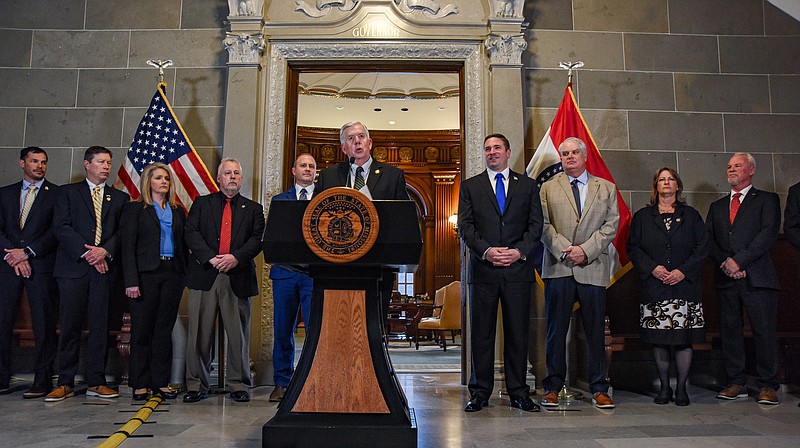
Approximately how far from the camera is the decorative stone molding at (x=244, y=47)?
202 inches

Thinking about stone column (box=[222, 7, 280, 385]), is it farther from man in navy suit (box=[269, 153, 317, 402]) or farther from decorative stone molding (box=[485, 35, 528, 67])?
decorative stone molding (box=[485, 35, 528, 67])

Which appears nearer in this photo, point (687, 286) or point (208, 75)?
point (687, 286)

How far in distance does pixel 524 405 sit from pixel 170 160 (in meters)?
3.17

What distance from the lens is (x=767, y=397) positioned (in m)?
4.02

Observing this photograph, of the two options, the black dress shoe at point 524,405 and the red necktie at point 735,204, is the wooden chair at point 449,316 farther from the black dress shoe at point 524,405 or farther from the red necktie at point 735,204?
the black dress shoe at point 524,405

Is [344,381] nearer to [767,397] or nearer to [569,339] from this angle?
[569,339]

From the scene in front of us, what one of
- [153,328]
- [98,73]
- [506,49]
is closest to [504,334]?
[153,328]

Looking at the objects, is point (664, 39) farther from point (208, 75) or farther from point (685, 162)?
point (208, 75)

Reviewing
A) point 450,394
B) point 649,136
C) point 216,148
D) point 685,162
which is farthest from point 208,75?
point 685,162

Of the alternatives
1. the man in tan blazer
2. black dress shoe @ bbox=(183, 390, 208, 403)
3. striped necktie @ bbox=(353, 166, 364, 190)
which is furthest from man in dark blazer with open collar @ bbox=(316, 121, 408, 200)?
black dress shoe @ bbox=(183, 390, 208, 403)

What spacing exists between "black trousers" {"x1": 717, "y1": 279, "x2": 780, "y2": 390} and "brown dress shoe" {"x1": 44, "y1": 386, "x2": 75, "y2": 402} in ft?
14.1

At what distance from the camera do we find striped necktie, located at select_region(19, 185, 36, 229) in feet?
14.3

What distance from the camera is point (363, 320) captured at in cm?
261

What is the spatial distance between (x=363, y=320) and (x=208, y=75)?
3499 mm
